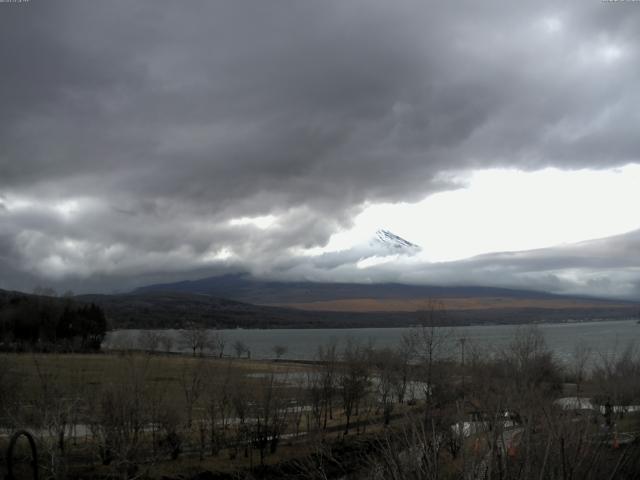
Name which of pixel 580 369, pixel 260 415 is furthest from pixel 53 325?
pixel 580 369

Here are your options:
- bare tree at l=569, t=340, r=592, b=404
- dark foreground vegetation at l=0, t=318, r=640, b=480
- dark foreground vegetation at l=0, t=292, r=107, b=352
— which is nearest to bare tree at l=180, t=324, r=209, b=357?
dark foreground vegetation at l=0, t=292, r=107, b=352

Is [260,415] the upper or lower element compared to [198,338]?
upper

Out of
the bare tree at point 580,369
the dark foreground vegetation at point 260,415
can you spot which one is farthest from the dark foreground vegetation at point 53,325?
the bare tree at point 580,369

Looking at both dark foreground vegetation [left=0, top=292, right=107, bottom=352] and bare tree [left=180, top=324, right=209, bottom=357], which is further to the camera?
bare tree [left=180, top=324, right=209, bottom=357]

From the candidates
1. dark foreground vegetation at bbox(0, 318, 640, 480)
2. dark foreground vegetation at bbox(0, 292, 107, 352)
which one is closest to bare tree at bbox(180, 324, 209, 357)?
dark foreground vegetation at bbox(0, 292, 107, 352)

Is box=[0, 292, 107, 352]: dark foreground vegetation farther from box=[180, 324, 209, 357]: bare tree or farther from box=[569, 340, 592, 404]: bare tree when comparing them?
box=[569, 340, 592, 404]: bare tree

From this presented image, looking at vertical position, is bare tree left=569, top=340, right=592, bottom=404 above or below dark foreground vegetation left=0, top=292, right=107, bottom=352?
below

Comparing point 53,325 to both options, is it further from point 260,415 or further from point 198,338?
point 260,415

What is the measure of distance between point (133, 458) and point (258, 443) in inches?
418

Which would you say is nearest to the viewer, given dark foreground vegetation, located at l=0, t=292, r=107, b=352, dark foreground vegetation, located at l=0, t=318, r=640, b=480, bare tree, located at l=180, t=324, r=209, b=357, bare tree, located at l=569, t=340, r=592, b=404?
dark foreground vegetation, located at l=0, t=318, r=640, b=480

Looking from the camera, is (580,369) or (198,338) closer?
(580,369)

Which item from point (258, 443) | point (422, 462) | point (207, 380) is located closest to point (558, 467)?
point (422, 462)

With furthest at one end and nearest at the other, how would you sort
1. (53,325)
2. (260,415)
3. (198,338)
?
(198,338) < (53,325) < (260,415)

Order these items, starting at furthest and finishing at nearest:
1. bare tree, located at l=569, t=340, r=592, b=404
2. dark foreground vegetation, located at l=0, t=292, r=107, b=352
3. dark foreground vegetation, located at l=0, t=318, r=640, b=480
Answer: dark foreground vegetation, located at l=0, t=292, r=107, b=352, bare tree, located at l=569, t=340, r=592, b=404, dark foreground vegetation, located at l=0, t=318, r=640, b=480
